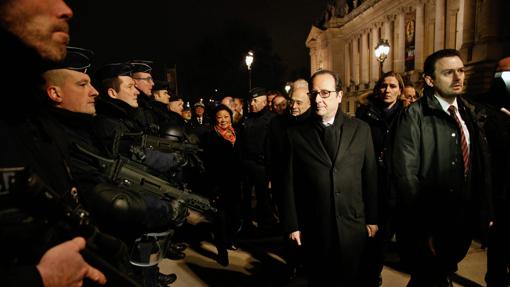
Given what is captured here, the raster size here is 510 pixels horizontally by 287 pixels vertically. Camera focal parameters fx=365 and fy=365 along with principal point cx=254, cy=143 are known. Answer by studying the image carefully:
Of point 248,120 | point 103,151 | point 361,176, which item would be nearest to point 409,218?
point 361,176

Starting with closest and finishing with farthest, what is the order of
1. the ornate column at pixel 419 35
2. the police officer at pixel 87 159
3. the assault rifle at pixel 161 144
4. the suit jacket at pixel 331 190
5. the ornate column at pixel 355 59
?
the police officer at pixel 87 159 → the suit jacket at pixel 331 190 → the assault rifle at pixel 161 144 → the ornate column at pixel 419 35 → the ornate column at pixel 355 59

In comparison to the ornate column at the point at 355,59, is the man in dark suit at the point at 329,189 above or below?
below

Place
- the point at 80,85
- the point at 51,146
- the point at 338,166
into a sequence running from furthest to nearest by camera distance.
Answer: the point at 338,166 → the point at 80,85 → the point at 51,146

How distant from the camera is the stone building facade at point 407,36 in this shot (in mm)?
19203

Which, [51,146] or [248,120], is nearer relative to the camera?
[51,146]

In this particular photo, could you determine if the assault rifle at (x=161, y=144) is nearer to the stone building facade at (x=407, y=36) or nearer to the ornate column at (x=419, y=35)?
the stone building facade at (x=407, y=36)

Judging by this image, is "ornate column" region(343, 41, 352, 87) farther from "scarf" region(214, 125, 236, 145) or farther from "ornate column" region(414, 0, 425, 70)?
"scarf" region(214, 125, 236, 145)

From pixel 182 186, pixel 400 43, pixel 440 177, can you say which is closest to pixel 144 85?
pixel 182 186

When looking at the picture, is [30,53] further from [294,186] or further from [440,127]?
[440,127]

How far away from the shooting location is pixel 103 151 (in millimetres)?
2740

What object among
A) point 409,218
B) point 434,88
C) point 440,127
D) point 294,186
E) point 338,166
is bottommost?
point 409,218

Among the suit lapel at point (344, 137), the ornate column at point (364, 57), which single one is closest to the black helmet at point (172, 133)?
the suit lapel at point (344, 137)

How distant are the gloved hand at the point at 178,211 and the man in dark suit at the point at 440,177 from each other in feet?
6.74

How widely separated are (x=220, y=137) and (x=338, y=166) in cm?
320
